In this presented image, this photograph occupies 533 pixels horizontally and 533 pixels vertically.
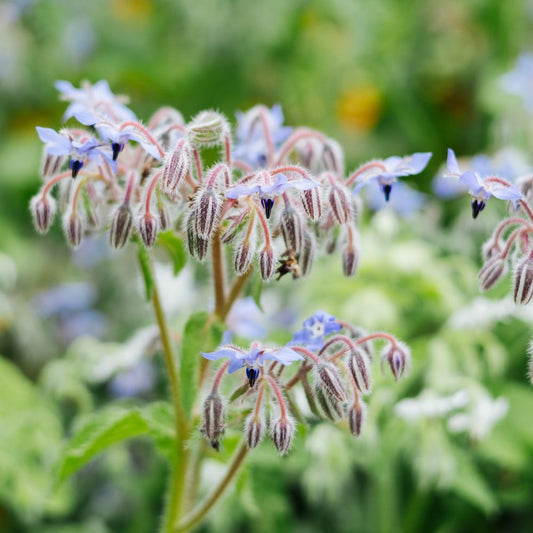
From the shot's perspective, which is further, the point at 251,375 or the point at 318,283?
the point at 318,283

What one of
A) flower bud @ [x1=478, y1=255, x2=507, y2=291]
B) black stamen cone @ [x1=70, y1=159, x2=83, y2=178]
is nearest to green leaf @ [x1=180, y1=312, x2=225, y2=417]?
black stamen cone @ [x1=70, y1=159, x2=83, y2=178]

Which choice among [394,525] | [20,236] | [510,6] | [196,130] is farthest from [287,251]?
[510,6]

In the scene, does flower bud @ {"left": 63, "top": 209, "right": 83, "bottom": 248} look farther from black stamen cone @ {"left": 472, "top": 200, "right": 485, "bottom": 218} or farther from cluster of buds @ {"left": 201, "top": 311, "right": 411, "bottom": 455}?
black stamen cone @ {"left": 472, "top": 200, "right": 485, "bottom": 218}

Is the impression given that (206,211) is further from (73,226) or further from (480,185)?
(480,185)

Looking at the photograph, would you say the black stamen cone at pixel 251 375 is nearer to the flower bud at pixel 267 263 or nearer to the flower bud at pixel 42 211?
the flower bud at pixel 267 263

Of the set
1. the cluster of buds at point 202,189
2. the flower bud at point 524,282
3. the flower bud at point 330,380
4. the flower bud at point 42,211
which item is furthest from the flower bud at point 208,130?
the flower bud at point 524,282

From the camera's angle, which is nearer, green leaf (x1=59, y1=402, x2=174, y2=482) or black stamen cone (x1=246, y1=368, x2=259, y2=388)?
black stamen cone (x1=246, y1=368, x2=259, y2=388)

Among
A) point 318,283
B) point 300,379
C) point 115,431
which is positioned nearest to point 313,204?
point 300,379
